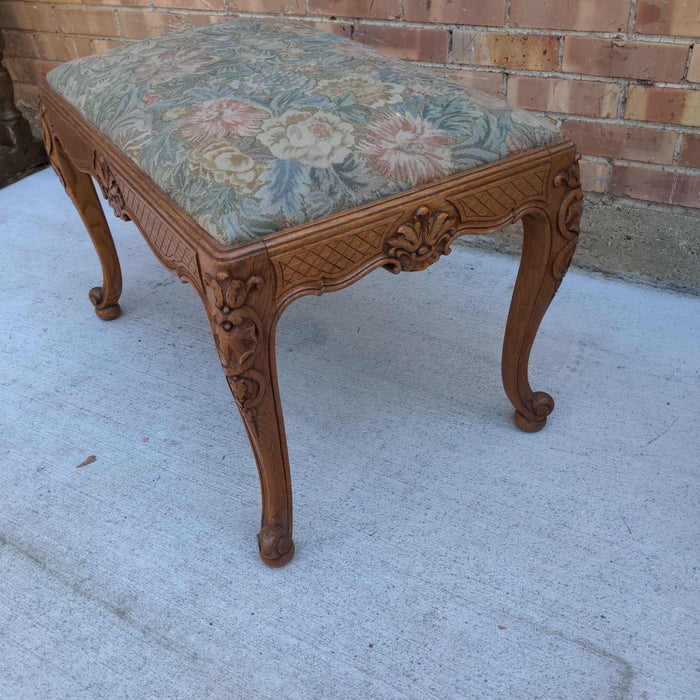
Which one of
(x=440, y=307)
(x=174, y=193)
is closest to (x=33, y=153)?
(x=440, y=307)

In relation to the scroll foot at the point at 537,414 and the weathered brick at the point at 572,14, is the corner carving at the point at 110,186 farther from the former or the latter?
the weathered brick at the point at 572,14

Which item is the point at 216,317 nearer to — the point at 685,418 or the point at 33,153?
the point at 685,418

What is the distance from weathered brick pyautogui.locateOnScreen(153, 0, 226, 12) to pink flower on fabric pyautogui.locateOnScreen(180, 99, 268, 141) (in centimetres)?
107

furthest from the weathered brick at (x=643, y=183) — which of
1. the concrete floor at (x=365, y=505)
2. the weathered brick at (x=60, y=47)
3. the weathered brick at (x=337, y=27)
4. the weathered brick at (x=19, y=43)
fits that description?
the weathered brick at (x=19, y=43)

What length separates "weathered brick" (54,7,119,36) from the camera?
2023mm

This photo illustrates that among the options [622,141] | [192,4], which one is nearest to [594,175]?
[622,141]

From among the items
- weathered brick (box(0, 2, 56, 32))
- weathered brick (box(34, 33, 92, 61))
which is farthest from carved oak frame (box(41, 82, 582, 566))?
weathered brick (box(0, 2, 56, 32))

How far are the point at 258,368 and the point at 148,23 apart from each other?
1547 mm

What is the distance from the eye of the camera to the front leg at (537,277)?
0.98 meters

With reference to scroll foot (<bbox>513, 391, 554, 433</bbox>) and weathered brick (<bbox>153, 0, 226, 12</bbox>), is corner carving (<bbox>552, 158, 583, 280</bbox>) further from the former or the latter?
weathered brick (<bbox>153, 0, 226, 12</bbox>)

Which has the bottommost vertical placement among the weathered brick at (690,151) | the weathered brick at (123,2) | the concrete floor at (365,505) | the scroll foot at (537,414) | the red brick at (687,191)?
the concrete floor at (365,505)

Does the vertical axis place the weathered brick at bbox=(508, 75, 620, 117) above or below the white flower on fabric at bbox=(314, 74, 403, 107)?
below

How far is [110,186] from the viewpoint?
105cm

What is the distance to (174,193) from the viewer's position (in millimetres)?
838
